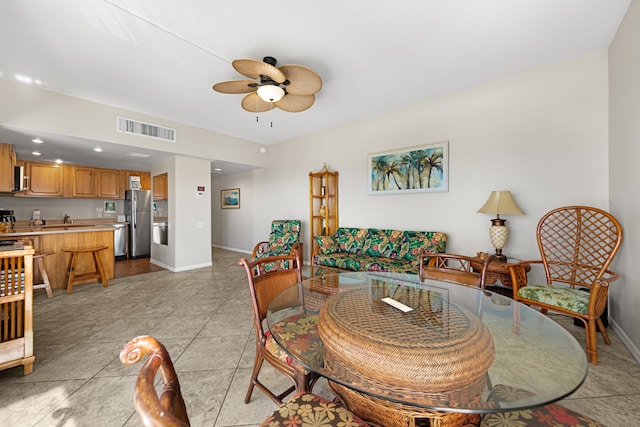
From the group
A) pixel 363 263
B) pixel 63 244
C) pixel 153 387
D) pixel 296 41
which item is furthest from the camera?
pixel 63 244

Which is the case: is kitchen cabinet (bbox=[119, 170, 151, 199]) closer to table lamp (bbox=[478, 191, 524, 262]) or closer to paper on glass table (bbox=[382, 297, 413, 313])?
paper on glass table (bbox=[382, 297, 413, 313])

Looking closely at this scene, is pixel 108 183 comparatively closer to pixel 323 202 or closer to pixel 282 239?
pixel 282 239

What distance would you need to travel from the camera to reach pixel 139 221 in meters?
6.07

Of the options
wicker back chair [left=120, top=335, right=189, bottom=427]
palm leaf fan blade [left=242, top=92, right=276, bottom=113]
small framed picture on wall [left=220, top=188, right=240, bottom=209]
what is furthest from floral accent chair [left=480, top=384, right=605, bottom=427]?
small framed picture on wall [left=220, top=188, right=240, bottom=209]

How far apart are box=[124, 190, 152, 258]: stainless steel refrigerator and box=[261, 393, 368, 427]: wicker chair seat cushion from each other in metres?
6.65

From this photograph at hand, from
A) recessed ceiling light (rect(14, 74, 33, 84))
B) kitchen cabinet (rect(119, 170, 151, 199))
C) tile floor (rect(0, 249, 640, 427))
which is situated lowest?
tile floor (rect(0, 249, 640, 427))

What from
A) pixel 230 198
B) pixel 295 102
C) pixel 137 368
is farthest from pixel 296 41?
pixel 230 198

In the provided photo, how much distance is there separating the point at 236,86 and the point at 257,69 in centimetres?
45

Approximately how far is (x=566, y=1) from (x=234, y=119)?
4.22 meters

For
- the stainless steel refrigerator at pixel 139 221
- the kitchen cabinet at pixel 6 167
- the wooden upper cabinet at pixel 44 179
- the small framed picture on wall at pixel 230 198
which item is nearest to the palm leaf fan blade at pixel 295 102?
the kitchen cabinet at pixel 6 167

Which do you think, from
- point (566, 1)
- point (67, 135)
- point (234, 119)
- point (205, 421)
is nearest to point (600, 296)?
point (566, 1)

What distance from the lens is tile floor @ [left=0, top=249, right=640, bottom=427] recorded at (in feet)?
4.84

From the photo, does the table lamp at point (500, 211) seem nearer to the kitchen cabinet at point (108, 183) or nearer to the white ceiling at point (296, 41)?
the white ceiling at point (296, 41)

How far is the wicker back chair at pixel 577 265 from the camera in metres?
1.95
